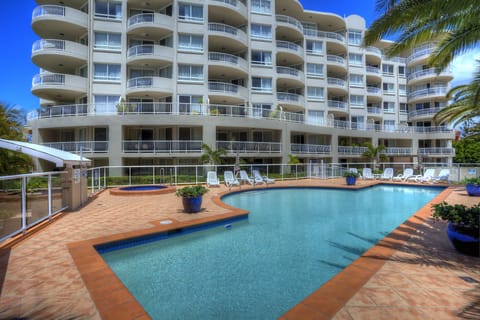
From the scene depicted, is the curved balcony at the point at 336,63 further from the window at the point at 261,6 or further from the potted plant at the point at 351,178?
the potted plant at the point at 351,178

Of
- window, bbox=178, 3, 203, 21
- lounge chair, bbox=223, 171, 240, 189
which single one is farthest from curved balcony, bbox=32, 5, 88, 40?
lounge chair, bbox=223, 171, 240, 189

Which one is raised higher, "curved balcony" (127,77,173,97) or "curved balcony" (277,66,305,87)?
"curved balcony" (277,66,305,87)

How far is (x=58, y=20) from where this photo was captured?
75.8 ft

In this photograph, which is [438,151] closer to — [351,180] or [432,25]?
[351,180]

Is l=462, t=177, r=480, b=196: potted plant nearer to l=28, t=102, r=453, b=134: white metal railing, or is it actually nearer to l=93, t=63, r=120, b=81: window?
l=28, t=102, r=453, b=134: white metal railing

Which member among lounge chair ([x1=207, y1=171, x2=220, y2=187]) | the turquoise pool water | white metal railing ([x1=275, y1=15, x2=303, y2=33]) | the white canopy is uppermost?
white metal railing ([x1=275, y1=15, x2=303, y2=33])

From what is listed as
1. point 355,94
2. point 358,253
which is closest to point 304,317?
point 358,253

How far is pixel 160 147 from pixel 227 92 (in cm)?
813

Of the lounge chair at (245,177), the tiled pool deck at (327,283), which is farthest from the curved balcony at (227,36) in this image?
the tiled pool deck at (327,283)

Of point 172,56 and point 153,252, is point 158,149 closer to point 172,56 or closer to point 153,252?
Result: point 172,56

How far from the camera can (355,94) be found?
35.8 metres

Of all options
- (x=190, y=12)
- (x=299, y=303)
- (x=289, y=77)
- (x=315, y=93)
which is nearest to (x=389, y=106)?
(x=315, y=93)

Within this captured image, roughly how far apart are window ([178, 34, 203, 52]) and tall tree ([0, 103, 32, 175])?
13.7 m

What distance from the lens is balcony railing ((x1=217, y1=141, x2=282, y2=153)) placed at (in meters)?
23.0
